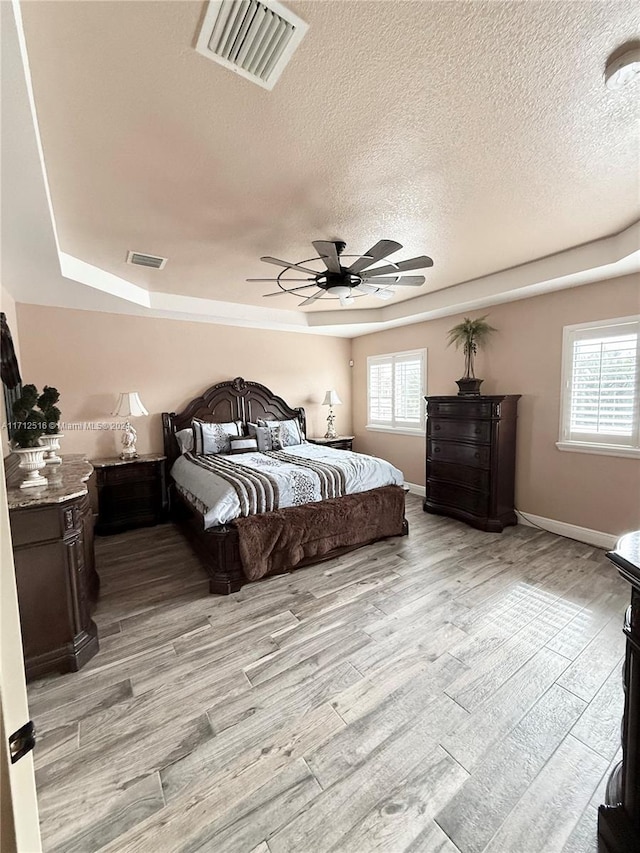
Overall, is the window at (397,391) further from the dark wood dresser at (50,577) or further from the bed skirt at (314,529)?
the dark wood dresser at (50,577)

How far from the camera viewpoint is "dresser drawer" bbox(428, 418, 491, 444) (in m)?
3.75

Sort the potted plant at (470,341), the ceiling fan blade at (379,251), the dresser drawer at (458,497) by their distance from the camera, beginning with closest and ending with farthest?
1. the ceiling fan blade at (379,251)
2. the dresser drawer at (458,497)
3. the potted plant at (470,341)

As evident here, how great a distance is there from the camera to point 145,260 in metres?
3.18

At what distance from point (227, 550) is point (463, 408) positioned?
2.91m

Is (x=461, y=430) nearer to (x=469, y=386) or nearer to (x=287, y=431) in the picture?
(x=469, y=386)

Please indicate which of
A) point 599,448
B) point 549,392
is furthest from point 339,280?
point 599,448

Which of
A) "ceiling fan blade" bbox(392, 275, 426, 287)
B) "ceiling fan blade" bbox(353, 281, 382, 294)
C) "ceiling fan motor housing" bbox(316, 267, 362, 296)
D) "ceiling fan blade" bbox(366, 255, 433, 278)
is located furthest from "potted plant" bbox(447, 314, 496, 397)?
"ceiling fan motor housing" bbox(316, 267, 362, 296)

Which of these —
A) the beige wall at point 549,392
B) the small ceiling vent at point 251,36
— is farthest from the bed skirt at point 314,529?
the small ceiling vent at point 251,36

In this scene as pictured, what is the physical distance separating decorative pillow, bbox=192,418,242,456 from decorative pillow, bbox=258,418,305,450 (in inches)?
22.8

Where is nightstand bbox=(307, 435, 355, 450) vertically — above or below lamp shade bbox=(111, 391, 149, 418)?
below

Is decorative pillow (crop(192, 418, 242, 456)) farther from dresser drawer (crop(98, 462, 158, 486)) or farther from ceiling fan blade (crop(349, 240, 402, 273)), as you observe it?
ceiling fan blade (crop(349, 240, 402, 273))

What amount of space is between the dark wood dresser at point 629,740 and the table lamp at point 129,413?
4317mm

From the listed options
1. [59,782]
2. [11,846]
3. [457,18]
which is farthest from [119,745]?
[457,18]

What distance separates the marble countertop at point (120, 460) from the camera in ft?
12.5
